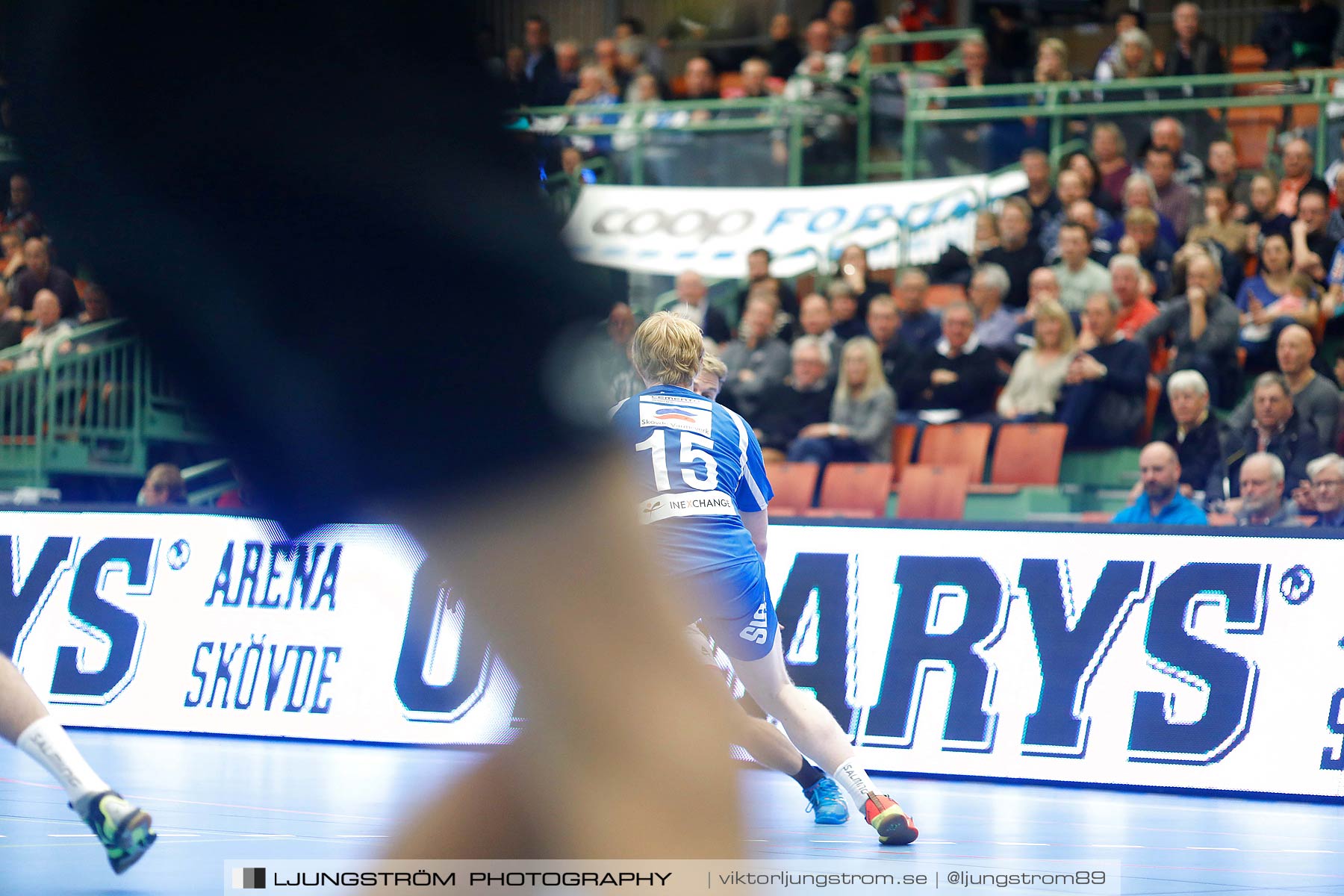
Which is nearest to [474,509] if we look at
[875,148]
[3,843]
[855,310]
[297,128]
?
[297,128]

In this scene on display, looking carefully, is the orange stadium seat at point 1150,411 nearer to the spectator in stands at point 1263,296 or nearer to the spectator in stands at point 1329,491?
the spectator in stands at point 1263,296

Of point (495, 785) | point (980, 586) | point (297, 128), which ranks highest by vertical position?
point (297, 128)

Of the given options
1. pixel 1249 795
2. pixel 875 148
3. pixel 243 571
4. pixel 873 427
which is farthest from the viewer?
pixel 875 148

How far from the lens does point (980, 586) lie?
25.8 feet

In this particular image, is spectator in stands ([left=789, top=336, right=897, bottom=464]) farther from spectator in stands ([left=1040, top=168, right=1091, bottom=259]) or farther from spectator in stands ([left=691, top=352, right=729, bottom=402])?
spectator in stands ([left=691, top=352, right=729, bottom=402])

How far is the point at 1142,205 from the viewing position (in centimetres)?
1209

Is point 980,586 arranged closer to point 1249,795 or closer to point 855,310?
point 1249,795

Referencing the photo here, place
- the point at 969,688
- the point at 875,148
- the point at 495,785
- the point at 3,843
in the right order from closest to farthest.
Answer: the point at 495,785, the point at 3,843, the point at 969,688, the point at 875,148

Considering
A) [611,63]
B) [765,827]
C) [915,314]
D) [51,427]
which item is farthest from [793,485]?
[611,63]

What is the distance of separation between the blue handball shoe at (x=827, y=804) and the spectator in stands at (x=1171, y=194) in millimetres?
7487

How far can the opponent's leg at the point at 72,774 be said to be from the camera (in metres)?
3.84

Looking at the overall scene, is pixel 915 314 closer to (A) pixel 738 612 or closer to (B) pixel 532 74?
(A) pixel 738 612

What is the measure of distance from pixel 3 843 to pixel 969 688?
14.4 feet

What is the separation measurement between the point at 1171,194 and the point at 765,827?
9582 millimetres
